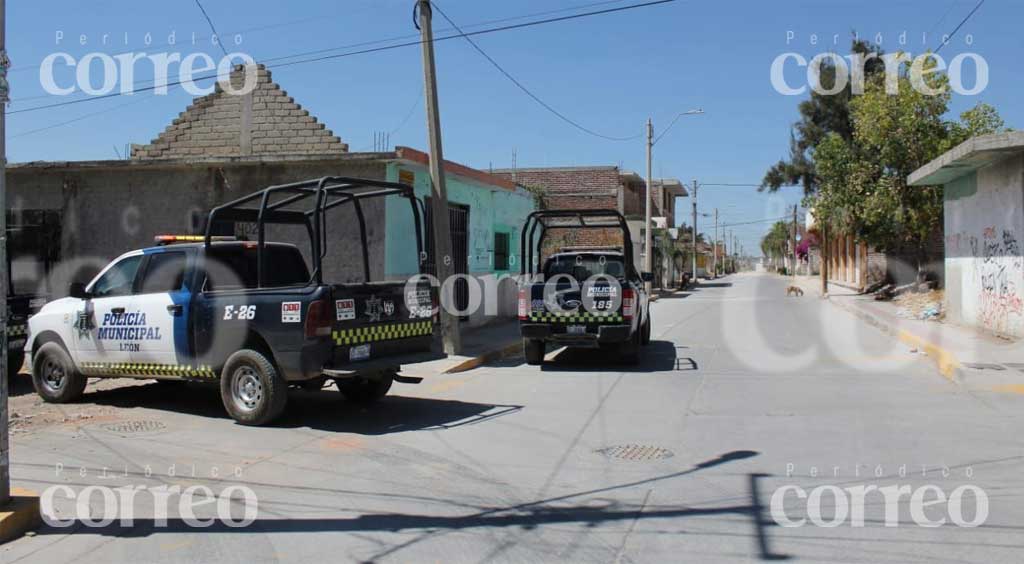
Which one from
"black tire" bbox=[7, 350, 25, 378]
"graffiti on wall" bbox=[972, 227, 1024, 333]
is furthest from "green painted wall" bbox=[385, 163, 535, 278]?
"graffiti on wall" bbox=[972, 227, 1024, 333]

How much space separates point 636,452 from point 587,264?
743cm

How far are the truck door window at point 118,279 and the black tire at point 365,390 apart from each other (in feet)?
8.77

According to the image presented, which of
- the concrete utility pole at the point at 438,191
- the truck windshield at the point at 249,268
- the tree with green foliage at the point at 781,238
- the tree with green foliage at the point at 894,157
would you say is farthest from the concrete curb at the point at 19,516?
the tree with green foliage at the point at 781,238

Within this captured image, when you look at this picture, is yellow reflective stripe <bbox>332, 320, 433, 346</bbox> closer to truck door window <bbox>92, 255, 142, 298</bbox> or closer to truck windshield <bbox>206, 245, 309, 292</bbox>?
truck windshield <bbox>206, 245, 309, 292</bbox>

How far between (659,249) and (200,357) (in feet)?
127

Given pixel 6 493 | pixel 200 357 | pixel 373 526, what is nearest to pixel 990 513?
pixel 373 526

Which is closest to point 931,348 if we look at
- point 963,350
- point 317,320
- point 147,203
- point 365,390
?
point 963,350

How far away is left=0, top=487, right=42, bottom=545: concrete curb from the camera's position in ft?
15.9

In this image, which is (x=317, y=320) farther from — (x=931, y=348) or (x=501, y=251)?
(x=501, y=251)

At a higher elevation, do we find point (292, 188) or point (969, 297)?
point (292, 188)

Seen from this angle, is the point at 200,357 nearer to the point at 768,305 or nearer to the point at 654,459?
the point at 654,459

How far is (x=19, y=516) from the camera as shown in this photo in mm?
4949

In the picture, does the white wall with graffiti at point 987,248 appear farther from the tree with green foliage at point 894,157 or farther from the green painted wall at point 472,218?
the green painted wall at point 472,218

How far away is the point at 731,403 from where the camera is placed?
31.2ft
